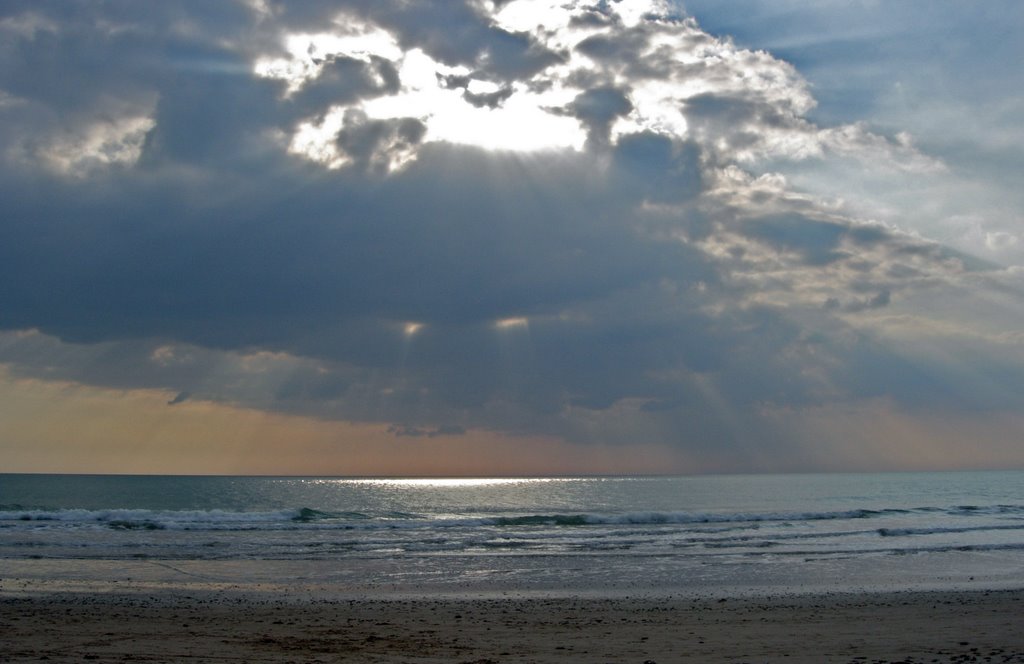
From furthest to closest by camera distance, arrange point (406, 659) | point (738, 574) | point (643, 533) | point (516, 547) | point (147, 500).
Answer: point (147, 500)
point (643, 533)
point (516, 547)
point (738, 574)
point (406, 659)

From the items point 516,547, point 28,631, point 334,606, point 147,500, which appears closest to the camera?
point 28,631

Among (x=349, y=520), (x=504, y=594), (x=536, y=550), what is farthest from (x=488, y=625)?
(x=349, y=520)

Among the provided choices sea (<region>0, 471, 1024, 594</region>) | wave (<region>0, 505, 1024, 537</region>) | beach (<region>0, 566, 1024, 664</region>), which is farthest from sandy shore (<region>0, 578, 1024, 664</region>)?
wave (<region>0, 505, 1024, 537</region>)

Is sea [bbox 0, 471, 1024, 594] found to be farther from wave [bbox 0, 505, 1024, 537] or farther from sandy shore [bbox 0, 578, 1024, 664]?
sandy shore [bbox 0, 578, 1024, 664]

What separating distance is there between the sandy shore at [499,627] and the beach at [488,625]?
0.16 feet

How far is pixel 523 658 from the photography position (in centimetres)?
1576

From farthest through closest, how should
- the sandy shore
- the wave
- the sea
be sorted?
the wave → the sea → the sandy shore

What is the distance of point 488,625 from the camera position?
1962cm

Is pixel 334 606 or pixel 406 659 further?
pixel 334 606

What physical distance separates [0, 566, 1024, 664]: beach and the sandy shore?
48 millimetres

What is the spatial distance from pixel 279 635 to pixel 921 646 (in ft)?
46.5

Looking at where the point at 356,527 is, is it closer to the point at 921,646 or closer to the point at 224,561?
the point at 224,561

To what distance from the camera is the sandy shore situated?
16.0 metres

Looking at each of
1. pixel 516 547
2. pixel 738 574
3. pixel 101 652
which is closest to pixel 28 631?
pixel 101 652
